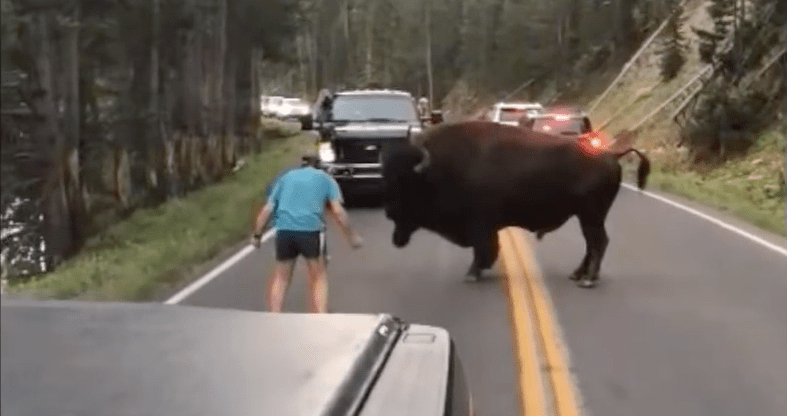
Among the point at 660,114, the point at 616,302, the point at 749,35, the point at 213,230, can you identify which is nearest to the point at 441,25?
the point at 660,114

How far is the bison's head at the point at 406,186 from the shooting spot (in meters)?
13.6

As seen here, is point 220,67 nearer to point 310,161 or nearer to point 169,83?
point 169,83

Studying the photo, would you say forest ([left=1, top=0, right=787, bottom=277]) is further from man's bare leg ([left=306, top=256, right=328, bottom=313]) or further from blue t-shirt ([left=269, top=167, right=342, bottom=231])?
man's bare leg ([left=306, top=256, right=328, bottom=313])

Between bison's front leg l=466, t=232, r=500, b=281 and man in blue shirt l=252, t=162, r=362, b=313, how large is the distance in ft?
12.1

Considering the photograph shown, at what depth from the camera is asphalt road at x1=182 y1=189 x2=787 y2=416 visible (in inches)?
334

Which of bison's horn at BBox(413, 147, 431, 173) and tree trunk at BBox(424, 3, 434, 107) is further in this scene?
tree trunk at BBox(424, 3, 434, 107)

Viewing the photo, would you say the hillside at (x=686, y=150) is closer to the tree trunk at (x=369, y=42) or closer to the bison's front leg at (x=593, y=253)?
the bison's front leg at (x=593, y=253)

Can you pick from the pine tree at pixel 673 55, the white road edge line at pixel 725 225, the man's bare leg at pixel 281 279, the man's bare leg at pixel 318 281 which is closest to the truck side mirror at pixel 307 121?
the white road edge line at pixel 725 225

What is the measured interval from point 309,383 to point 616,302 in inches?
399

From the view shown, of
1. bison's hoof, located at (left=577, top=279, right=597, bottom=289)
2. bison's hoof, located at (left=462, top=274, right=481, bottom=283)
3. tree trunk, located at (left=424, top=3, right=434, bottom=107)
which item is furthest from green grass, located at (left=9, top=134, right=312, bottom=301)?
tree trunk, located at (left=424, top=3, right=434, bottom=107)

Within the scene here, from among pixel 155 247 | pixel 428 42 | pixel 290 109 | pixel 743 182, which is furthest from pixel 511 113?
pixel 428 42

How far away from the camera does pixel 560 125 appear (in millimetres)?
30734

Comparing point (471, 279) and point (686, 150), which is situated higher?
point (471, 279)

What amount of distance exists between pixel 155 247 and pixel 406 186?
15.7 ft
